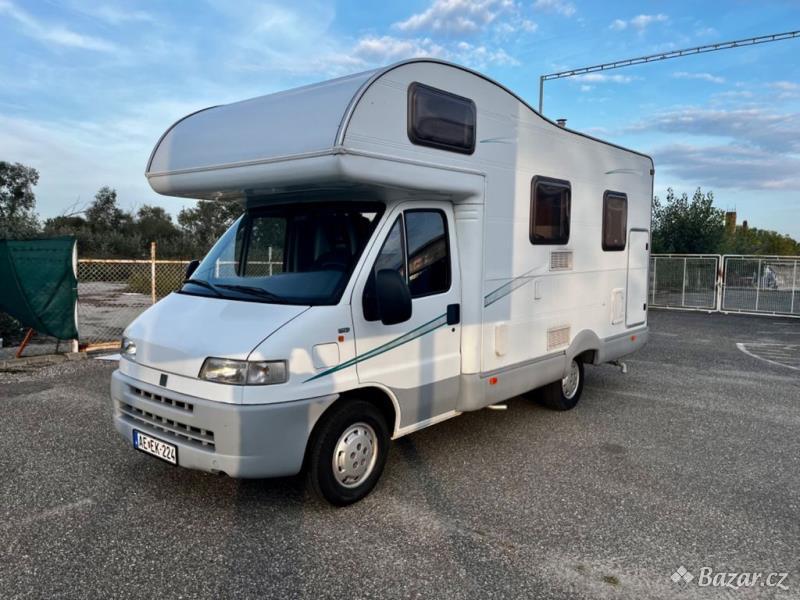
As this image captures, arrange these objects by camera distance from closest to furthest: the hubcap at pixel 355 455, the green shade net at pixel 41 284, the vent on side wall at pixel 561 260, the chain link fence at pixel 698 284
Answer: the hubcap at pixel 355 455, the vent on side wall at pixel 561 260, the green shade net at pixel 41 284, the chain link fence at pixel 698 284

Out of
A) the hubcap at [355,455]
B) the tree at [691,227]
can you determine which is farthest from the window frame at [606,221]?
the tree at [691,227]

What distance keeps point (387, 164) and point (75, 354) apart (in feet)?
24.9

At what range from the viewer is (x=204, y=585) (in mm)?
3305

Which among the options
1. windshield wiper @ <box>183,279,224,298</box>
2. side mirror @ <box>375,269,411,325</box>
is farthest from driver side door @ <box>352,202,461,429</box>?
windshield wiper @ <box>183,279,224,298</box>

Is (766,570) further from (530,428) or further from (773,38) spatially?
(773,38)

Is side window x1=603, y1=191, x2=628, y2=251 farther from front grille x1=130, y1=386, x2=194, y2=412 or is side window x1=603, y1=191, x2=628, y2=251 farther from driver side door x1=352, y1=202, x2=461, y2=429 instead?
front grille x1=130, y1=386, x2=194, y2=412

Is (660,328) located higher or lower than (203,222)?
lower

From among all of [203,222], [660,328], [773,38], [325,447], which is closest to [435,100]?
[325,447]

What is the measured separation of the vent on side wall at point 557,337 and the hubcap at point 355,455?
8.07 feet

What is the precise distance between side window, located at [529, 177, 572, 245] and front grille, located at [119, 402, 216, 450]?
134 inches

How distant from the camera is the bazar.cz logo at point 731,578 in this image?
11.2ft

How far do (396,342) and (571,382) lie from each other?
3.25m

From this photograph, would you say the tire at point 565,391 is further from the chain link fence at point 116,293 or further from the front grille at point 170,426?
the chain link fence at point 116,293

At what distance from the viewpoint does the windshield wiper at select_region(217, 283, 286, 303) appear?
4.16 meters
